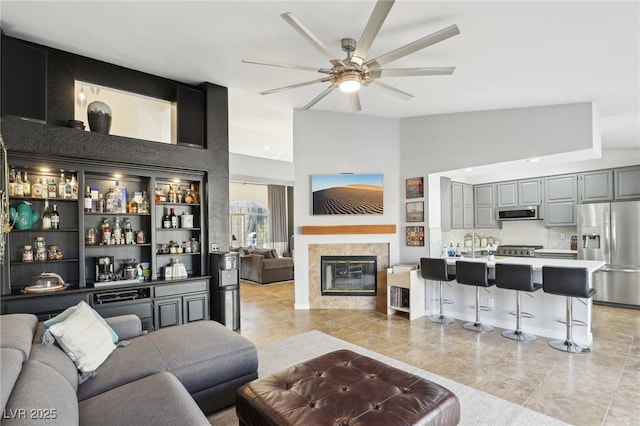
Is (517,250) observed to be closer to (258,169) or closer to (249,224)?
(258,169)

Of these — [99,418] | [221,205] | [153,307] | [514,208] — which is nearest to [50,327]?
[99,418]

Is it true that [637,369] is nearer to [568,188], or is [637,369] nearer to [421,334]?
[421,334]

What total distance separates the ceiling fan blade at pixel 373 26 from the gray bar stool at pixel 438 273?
3.05 metres

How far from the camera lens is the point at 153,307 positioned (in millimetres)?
3854

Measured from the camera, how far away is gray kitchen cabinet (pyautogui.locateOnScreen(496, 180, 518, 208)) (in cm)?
677

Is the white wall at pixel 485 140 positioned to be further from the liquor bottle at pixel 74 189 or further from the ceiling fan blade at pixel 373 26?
the liquor bottle at pixel 74 189

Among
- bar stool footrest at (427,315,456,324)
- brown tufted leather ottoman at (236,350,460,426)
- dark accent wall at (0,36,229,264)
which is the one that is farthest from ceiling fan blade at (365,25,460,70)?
bar stool footrest at (427,315,456,324)

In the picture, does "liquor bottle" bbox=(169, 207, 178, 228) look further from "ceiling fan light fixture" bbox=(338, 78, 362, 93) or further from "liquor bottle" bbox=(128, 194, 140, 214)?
"ceiling fan light fixture" bbox=(338, 78, 362, 93)

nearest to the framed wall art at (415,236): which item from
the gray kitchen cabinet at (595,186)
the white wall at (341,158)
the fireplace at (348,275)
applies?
the white wall at (341,158)

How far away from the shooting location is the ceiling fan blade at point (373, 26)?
6.30 ft

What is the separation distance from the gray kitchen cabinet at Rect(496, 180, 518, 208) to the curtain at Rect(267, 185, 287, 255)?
6561 millimetres

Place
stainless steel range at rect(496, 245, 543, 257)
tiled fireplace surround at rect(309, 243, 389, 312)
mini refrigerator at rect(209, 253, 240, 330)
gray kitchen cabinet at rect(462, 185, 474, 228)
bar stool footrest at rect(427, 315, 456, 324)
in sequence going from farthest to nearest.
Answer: gray kitchen cabinet at rect(462, 185, 474, 228), stainless steel range at rect(496, 245, 543, 257), tiled fireplace surround at rect(309, 243, 389, 312), bar stool footrest at rect(427, 315, 456, 324), mini refrigerator at rect(209, 253, 240, 330)

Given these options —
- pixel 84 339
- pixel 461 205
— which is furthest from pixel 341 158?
pixel 84 339

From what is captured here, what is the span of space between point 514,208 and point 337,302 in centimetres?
425
